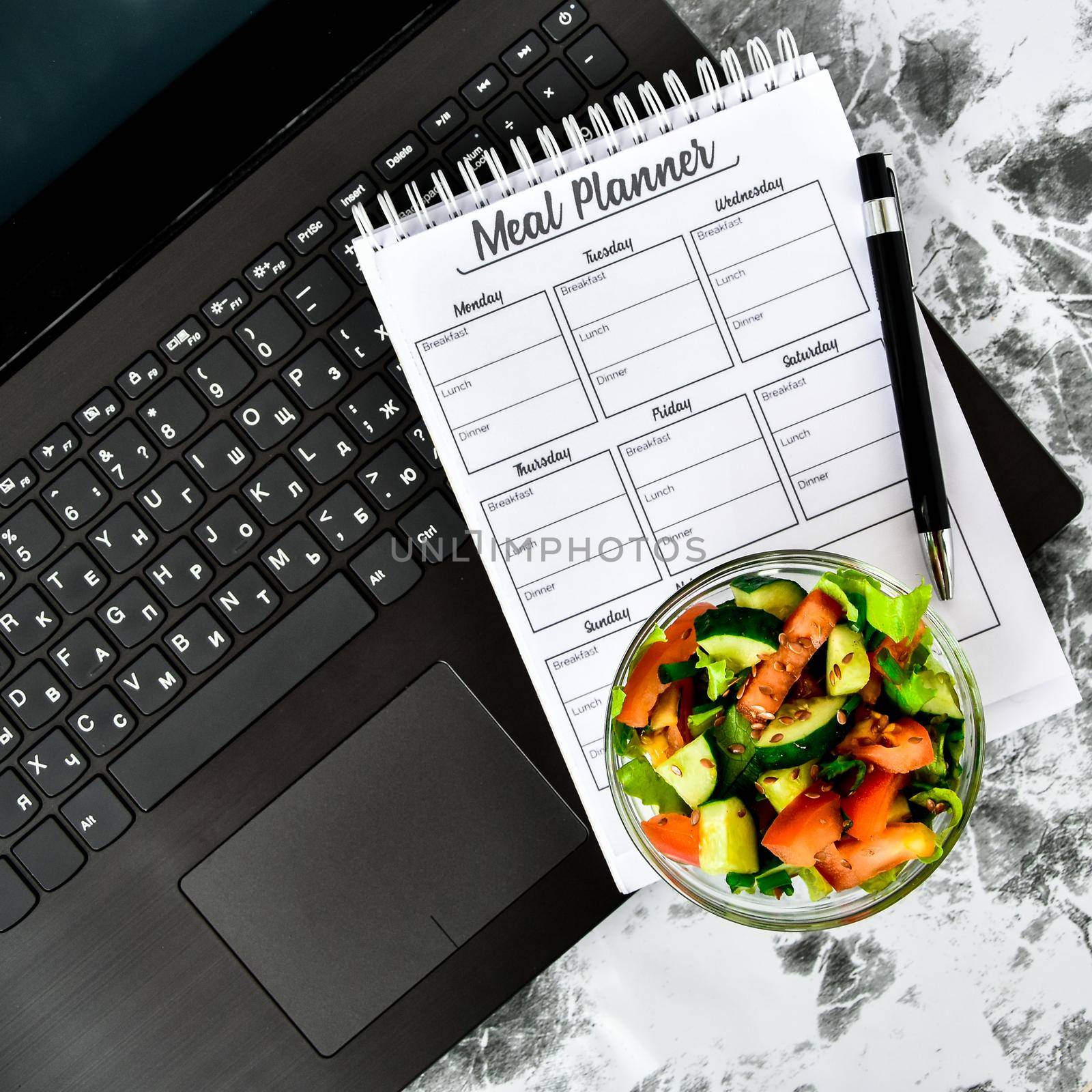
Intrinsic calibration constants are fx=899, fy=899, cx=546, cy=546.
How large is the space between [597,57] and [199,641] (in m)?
0.36

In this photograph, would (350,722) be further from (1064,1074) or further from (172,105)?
(1064,1074)

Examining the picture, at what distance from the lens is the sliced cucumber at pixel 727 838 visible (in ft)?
1.16

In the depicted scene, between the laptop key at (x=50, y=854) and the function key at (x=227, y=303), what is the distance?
27 centimetres

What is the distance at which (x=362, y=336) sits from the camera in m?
0.46

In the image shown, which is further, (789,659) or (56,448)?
(56,448)

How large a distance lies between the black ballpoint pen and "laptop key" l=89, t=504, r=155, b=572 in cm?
38

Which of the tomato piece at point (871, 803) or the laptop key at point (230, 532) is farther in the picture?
the laptop key at point (230, 532)

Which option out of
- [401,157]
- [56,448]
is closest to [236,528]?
[56,448]

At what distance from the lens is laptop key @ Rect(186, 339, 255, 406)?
458mm

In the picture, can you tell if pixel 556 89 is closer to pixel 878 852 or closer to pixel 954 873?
pixel 878 852

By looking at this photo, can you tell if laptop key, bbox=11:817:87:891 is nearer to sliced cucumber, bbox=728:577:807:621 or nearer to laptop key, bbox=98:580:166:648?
laptop key, bbox=98:580:166:648

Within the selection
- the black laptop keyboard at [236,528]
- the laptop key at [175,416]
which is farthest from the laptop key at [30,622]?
the laptop key at [175,416]

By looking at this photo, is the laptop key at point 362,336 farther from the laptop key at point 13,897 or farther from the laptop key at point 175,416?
the laptop key at point 13,897

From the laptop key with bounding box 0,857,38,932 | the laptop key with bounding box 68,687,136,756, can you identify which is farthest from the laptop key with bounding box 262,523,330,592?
the laptop key with bounding box 0,857,38,932
